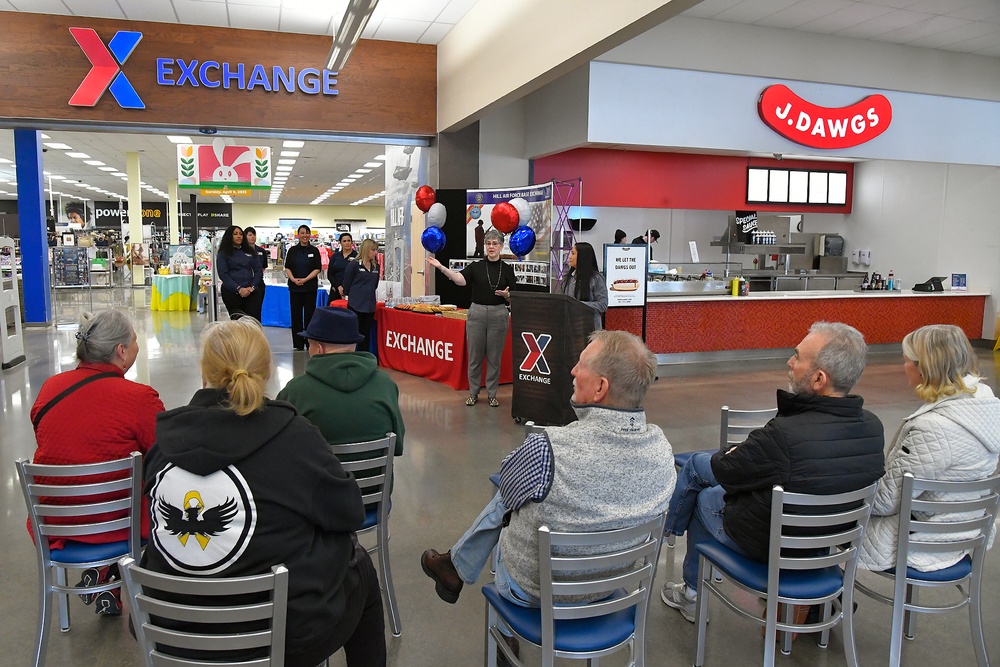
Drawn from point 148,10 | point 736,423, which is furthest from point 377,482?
point 148,10

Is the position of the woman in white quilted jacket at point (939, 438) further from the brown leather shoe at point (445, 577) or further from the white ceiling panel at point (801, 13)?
the white ceiling panel at point (801, 13)

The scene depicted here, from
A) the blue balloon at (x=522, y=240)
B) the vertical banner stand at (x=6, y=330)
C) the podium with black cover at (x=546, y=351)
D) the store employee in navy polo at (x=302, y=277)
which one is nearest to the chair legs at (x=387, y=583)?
the podium with black cover at (x=546, y=351)

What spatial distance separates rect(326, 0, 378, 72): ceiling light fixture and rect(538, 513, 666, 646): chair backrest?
4.52 meters

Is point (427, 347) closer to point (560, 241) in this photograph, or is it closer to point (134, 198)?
point (560, 241)

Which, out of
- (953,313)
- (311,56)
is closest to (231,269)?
(311,56)

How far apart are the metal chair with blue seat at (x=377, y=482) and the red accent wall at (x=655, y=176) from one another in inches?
288

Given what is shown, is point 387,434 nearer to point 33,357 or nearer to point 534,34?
point 534,34

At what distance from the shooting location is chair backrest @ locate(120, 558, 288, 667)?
1.47m

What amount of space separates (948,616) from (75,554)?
3307 millimetres

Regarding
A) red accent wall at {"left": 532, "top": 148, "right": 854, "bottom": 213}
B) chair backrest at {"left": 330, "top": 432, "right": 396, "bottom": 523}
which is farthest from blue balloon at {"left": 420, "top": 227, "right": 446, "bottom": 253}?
chair backrest at {"left": 330, "top": 432, "right": 396, "bottom": 523}

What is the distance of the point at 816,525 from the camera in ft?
6.63

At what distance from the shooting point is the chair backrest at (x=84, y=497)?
6.91 ft

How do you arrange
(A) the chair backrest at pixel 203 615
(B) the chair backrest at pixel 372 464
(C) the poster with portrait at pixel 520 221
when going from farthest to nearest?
(C) the poster with portrait at pixel 520 221, (B) the chair backrest at pixel 372 464, (A) the chair backrest at pixel 203 615

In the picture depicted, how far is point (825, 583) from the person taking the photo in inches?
86.4
